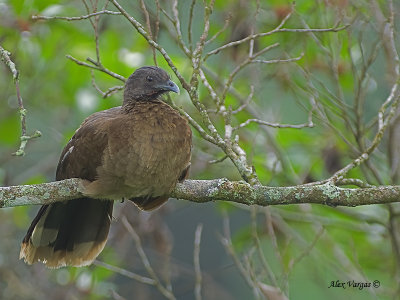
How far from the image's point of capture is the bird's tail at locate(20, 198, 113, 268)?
3846 millimetres

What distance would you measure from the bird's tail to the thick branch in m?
0.75

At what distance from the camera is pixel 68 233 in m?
3.97

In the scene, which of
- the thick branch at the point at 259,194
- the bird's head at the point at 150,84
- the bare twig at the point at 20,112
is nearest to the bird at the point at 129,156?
the bird's head at the point at 150,84

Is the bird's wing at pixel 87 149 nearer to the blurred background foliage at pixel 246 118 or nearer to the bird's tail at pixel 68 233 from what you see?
the bird's tail at pixel 68 233

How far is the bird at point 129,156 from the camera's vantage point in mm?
3316

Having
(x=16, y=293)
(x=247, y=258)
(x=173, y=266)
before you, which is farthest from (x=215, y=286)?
(x=247, y=258)

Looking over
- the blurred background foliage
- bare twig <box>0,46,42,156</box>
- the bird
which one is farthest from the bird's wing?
the blurred background foliage

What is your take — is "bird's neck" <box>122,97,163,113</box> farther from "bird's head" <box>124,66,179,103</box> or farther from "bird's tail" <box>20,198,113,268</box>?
"bird's tail" <box>20,198,113,268</box>

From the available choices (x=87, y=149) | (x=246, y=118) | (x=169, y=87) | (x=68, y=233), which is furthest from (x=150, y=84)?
(x=246, y=118)

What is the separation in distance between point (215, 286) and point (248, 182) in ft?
9.78

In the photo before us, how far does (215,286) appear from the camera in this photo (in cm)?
593

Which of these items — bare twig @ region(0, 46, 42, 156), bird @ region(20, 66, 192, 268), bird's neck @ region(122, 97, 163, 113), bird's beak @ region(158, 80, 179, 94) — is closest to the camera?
bare twig @ region(0, 46, 42, 156)

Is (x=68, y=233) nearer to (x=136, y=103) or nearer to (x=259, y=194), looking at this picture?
(x=136, y=103)

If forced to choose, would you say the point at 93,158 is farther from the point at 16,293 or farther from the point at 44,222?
the point at 16,293
